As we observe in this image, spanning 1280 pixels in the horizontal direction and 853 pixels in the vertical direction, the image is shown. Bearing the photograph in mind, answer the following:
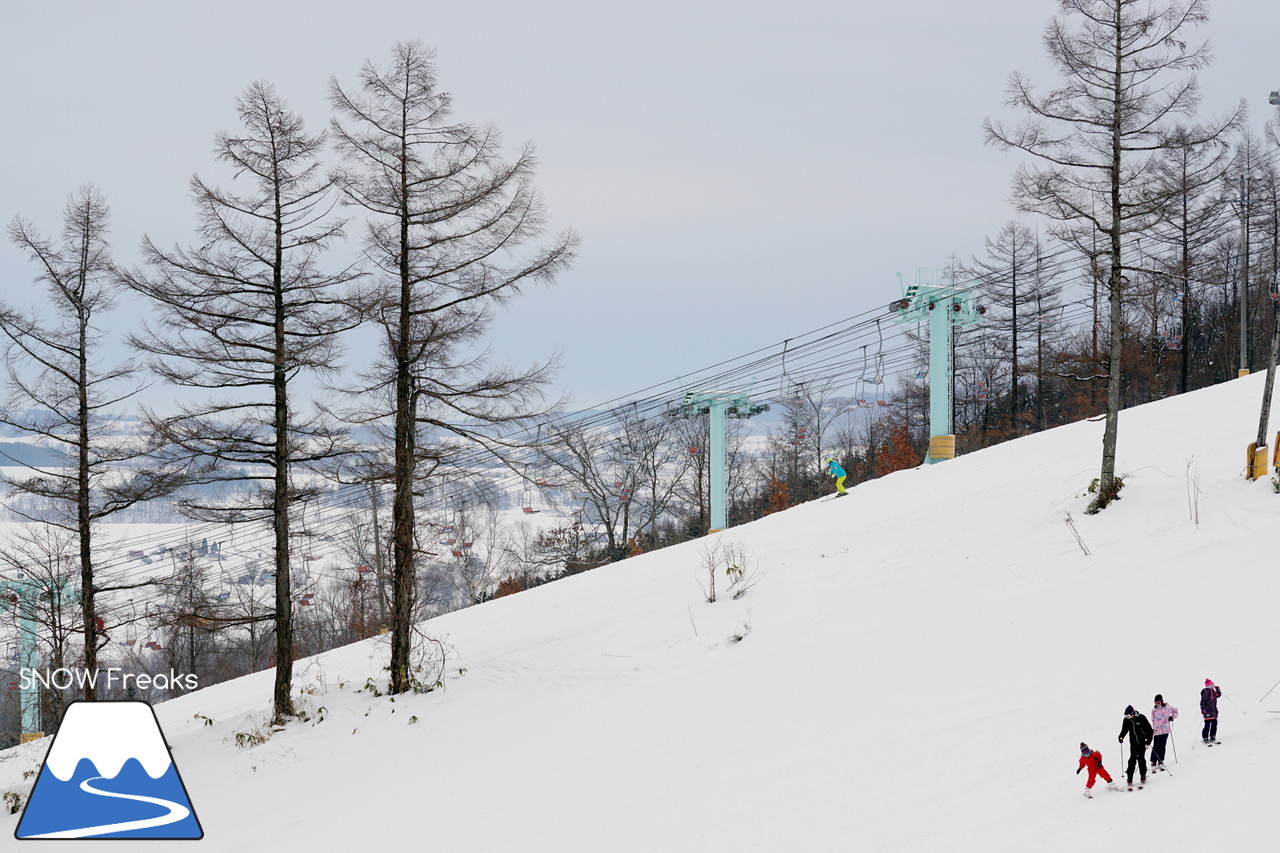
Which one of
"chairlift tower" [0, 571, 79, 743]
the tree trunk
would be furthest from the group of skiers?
"chairlift tower" [0, 571, 79, 743]

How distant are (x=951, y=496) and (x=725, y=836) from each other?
14.5 meters

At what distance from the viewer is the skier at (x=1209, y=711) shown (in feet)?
24.4

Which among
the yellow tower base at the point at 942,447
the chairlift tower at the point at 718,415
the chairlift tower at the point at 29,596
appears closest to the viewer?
the chairlift tower at the point at 29,596

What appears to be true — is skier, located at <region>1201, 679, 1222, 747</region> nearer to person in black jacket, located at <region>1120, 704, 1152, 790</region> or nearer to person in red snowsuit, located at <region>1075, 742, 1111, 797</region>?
person in black jacket, located at <region>1120, 704, 1152, 790</region>

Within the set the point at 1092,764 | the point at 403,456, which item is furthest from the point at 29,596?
the point at 1092,764

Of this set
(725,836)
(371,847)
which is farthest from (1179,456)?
(371,847)

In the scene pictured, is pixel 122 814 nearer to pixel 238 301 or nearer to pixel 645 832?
pixel 645 832

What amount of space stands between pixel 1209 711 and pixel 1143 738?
0.79 meters

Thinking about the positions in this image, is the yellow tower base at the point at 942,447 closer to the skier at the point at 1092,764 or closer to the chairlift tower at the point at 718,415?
the chairlift tower at the point at 718,415

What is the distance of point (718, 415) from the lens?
3591cm

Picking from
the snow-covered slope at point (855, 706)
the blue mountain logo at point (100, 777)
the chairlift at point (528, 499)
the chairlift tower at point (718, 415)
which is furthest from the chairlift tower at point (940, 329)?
the blue mountain logo at point (100, 777)

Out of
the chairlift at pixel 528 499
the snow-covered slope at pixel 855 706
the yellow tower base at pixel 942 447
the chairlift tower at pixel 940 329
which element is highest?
the chairlift tower at pixel 940 329

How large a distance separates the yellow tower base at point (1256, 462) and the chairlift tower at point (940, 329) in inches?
570

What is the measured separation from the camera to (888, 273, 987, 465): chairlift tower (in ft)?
100
